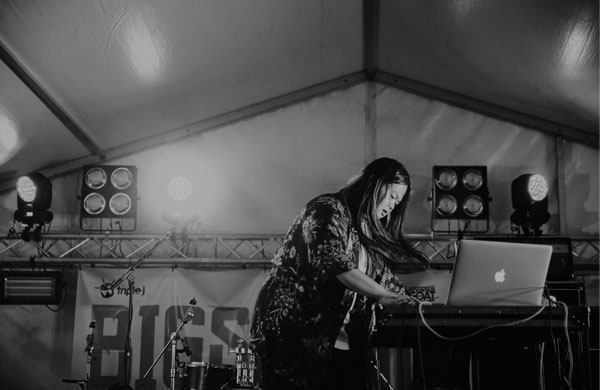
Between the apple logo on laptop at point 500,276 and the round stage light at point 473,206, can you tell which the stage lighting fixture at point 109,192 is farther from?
the apple logo on laptop at point 500,276

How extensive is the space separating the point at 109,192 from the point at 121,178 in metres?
0.20

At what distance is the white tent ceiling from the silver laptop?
12.6 ft

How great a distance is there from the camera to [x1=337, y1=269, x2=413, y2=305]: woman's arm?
8.36 ft

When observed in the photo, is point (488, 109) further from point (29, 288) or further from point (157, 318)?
point (29, 288)

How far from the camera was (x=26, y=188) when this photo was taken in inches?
311

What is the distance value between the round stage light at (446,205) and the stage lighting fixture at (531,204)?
65 cm

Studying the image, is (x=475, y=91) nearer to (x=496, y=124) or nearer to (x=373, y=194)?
(x=496, y=124)

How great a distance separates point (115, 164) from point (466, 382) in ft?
21.2

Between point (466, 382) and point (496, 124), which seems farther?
point (496, 124)

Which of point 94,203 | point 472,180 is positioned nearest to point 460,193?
point 472,180

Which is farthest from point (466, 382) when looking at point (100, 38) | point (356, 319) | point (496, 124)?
point (496, 124)

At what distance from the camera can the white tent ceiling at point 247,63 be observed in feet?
19.9

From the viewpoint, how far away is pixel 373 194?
9.55ft

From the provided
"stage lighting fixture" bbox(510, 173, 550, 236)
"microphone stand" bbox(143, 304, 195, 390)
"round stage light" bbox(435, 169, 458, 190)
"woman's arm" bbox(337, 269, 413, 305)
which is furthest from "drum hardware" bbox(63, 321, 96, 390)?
"woman's arm" bbox(337, 269, 413, 305)
